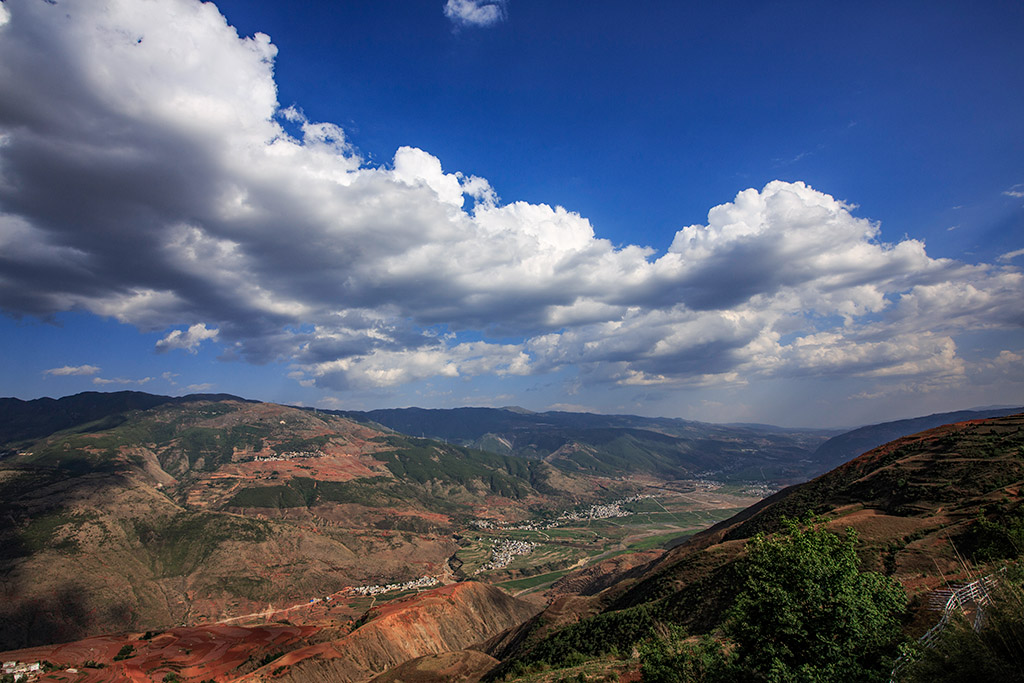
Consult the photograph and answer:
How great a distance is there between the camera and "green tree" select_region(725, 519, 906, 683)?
18.7 meters

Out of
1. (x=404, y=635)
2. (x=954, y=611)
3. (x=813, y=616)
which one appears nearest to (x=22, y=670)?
(x=404, y=635)

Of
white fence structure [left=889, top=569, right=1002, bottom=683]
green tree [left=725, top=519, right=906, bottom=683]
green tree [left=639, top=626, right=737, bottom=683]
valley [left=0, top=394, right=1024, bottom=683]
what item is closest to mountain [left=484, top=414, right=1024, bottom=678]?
valley [left=0, top=394, right=1024, bottom=683]

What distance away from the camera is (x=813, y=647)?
19.4m

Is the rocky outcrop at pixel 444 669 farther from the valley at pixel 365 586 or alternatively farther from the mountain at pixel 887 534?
the mountain at pixel 887 534

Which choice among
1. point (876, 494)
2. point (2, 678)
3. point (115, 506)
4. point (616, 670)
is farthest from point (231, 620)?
point (876, 494)

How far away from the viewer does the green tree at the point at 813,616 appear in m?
18.7

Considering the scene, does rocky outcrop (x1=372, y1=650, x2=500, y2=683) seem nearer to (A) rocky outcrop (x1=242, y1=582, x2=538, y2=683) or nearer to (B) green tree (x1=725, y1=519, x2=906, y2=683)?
(A) rocky outcrop (x1=242, y1=582, x2=538, y2=683)

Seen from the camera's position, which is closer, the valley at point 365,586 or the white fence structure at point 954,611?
the white fence structure at point 954,611

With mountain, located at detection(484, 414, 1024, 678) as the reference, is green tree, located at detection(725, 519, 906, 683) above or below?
above

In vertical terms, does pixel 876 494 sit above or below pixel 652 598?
above

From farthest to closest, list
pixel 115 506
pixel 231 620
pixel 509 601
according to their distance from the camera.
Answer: pixel 115 506
pixel 231 620
pixel 509 601

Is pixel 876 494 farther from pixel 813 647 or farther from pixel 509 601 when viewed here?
pixel 509 601

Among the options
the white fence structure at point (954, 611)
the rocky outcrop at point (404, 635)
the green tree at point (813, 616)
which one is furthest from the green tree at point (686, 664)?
the rocky outcrop at point (404, 635)

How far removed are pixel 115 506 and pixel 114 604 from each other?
59.6 meters
